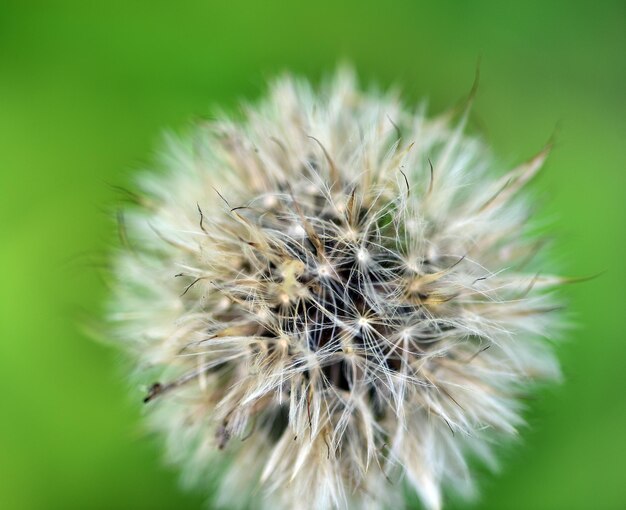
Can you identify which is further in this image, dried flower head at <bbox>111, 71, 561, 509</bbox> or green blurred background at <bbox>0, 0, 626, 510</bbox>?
green blurred background at <bbox>0, 0, 626, 510</bbox>

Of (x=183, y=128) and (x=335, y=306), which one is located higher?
(x=183, y=128)

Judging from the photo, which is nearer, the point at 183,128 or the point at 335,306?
the point at 335,306

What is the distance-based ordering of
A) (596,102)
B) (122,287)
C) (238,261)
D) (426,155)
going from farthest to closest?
(596,102), (122,287), (426,155), (238,261)

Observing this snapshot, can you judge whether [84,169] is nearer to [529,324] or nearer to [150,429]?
[150,429]

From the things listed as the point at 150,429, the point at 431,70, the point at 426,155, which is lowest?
the point at 150,429

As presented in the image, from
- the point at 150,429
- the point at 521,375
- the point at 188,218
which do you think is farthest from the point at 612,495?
the point at 188,218
